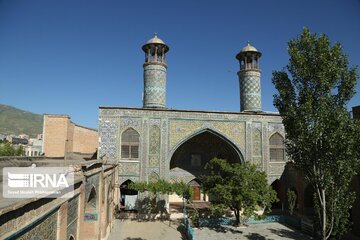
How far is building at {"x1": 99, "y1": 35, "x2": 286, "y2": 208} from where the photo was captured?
16250 millimetres

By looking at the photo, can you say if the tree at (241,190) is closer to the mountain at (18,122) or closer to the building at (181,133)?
the building at (181,133)

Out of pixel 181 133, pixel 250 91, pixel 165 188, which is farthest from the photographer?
pixel 250 91

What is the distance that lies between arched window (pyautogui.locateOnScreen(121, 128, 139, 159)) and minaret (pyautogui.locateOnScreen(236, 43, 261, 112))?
8.00m

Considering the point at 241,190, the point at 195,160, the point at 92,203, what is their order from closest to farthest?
the point at 92,203
the point at 241,190
the point at 195,160

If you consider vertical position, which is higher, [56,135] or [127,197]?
[56,135]

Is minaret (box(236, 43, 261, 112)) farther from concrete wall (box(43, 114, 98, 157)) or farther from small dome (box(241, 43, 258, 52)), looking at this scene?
concrete wall (box(43, 114, 98, 157))

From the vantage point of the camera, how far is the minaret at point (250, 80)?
1939 cm

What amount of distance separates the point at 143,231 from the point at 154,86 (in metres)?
8.92

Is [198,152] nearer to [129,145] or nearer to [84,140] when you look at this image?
[129,145]

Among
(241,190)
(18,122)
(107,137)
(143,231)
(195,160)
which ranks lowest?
(143,231)

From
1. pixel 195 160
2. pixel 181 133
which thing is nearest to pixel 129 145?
pixel 181 133

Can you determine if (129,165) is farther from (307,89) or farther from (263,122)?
(307,89)

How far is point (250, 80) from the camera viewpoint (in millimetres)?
19562

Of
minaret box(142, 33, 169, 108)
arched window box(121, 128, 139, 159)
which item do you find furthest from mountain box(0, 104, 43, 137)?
arched window box(121, 128, 139, 159)
